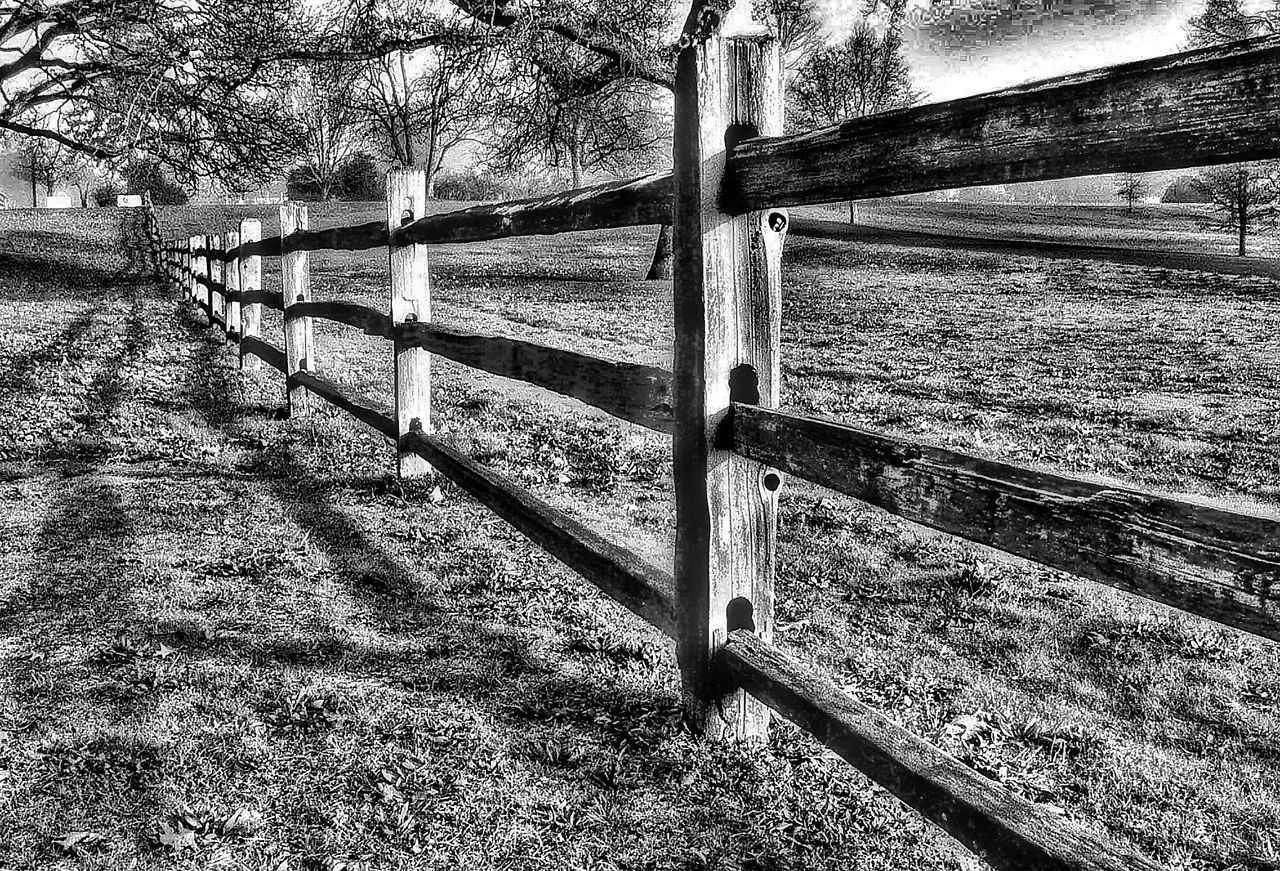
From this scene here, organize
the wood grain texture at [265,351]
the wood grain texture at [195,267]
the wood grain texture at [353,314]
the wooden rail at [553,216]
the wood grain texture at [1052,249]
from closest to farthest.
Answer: the wooden rail at [553,216], the wood grain texture at [353,314], the wood grain texture at [265,351], the wood grain texture at [195,267], the wood grain texture at [1052,249]

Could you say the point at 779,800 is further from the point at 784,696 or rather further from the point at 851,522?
the point at 851,522

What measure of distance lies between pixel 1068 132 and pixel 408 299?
458cm

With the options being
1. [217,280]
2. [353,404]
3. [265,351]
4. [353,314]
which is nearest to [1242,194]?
[217,280]

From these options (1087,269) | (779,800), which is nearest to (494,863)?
(779,800)

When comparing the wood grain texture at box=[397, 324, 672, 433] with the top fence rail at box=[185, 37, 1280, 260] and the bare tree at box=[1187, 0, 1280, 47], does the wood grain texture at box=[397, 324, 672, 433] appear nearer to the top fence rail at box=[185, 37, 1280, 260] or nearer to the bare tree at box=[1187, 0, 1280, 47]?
the top fence rail at box=[185, 37, 1280, 260]

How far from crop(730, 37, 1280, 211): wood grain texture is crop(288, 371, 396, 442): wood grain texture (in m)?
4.07

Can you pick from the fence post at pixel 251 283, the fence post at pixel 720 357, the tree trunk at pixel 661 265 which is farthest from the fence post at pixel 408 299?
the tree trunk at pixel 661 265

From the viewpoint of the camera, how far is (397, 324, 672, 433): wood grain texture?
3096 mm

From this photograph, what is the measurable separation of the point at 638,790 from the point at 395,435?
11.8 feet

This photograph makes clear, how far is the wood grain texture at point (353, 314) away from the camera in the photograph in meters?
6.02

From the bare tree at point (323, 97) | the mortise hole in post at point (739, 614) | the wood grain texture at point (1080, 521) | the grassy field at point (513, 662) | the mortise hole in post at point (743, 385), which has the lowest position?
the grassy field at point (513, 662)

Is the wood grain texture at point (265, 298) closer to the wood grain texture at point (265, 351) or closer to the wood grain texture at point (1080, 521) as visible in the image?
the wood grain texture at point (265, 351)

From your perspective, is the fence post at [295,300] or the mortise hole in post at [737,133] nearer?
the mortise hole in post at [737,133]

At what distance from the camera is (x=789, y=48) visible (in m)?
23.3
